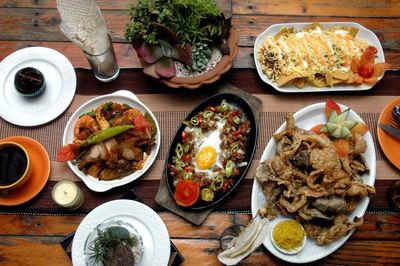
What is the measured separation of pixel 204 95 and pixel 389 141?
42.7 inches

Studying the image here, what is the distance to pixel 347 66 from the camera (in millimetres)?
2457

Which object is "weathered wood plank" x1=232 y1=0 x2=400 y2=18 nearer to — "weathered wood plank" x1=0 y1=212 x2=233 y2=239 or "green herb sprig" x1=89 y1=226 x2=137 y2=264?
"weathered wood plank" x1=0 y1=212 x2=233 y2=239

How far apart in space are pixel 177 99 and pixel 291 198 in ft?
2.85

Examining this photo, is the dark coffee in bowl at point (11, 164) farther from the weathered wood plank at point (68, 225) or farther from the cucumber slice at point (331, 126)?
the cucumber slice at point (331, 126)

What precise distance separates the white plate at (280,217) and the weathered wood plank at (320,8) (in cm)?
71

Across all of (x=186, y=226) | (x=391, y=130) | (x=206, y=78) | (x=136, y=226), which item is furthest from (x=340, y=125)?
(x=136, y=226)

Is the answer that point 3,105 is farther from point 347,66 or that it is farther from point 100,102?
point 347,66

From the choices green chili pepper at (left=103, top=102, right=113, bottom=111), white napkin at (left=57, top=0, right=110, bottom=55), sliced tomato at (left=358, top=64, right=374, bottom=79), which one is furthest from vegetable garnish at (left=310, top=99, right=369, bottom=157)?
white napkin at (left=57, top=0, right=110, bottom=55)

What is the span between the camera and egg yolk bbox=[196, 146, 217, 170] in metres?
2.28

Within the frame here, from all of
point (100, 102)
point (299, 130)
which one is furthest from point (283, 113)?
point (100, 102)

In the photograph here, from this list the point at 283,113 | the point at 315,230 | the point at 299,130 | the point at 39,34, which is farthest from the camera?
the point at 39,34

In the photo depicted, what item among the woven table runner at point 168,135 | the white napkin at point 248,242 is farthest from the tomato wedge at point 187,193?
the white napkin at point 248,242

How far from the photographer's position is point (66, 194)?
7.13ft

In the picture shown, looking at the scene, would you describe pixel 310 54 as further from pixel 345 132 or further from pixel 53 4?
pixel 53 4
